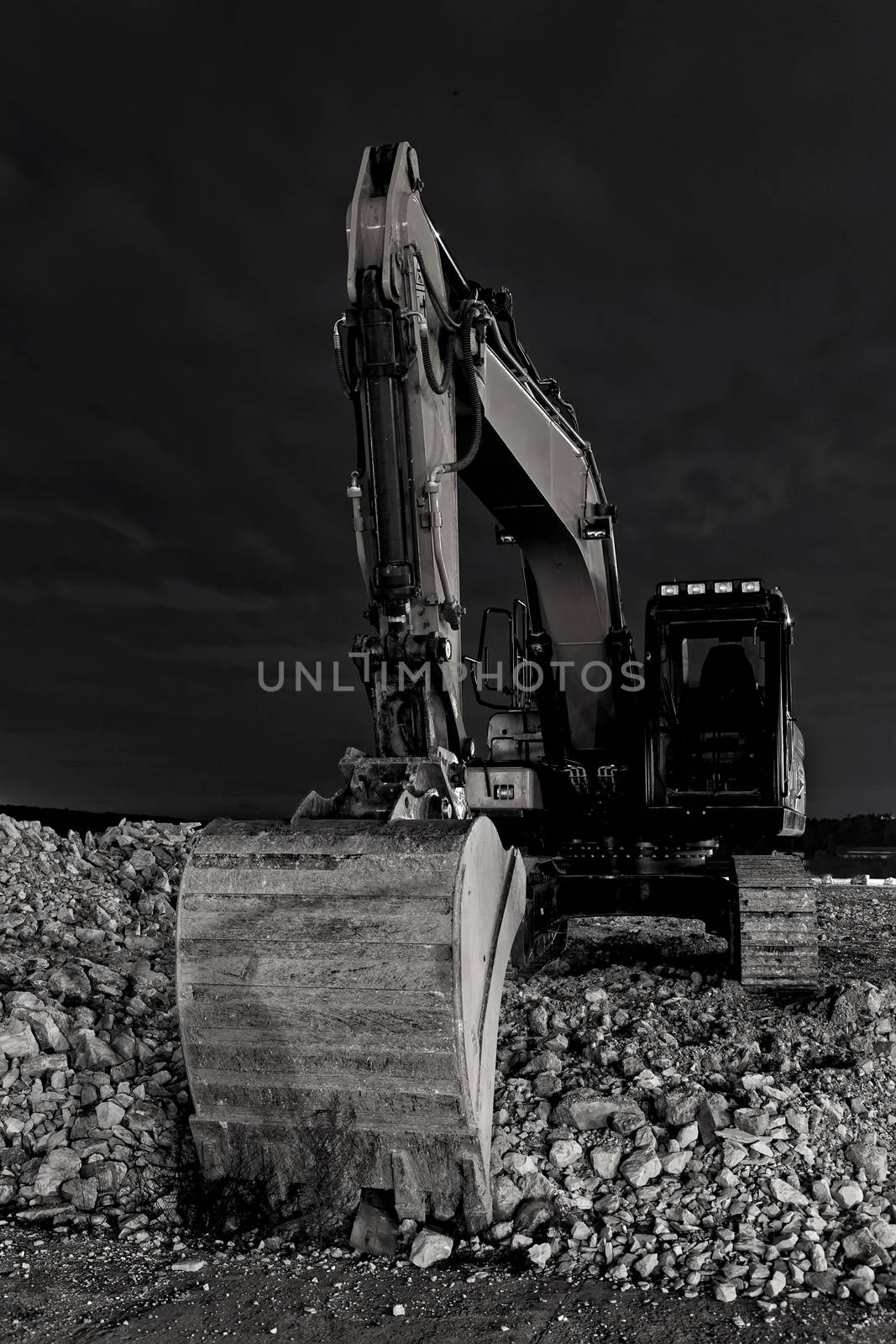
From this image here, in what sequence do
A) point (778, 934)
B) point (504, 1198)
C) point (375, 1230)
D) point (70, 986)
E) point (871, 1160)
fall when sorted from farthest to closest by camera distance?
point (778, 934)
point (70, 986)
point (871, 1160)
point (504, 1198)
point (375, 1230)

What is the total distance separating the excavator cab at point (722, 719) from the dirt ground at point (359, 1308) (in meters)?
3.82

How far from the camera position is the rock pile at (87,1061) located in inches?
140

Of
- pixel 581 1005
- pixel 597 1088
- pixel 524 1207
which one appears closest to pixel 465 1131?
pixel 524 1207

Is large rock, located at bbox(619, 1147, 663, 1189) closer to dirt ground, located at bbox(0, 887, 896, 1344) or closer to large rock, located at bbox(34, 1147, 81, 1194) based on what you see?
dirt ground, located at bbox(0, 887, 896, 1344)

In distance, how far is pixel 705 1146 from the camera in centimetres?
374

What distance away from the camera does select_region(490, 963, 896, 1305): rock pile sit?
122 inches

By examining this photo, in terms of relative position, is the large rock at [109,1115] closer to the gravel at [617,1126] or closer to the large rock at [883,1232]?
the gravel at [617,1126]

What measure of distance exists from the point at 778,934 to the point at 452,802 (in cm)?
277

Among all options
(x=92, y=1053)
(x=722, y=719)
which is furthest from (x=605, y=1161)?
(x=722, y=719)

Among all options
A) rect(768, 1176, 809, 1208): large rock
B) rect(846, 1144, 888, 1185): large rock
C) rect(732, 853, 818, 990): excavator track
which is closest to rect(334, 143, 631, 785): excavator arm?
rect(768, 1176, 809, 1208): large rock

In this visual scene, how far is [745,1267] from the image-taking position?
305 centimetres

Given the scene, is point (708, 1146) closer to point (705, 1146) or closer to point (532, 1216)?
point (705, 1146)

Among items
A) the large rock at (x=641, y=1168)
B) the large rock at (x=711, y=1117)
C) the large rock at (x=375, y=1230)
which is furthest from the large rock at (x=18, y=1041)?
the large rock at (x=711, y=1117)

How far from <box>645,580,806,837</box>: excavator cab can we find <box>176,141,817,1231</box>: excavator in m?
0.02
